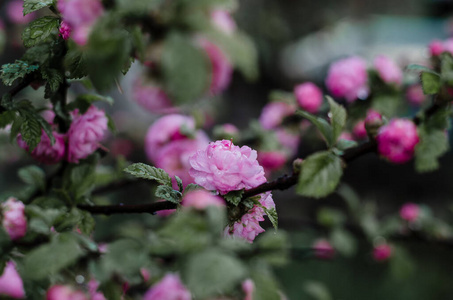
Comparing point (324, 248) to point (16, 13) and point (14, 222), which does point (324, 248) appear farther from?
point (16, 13)

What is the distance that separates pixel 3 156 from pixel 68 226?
3.89 feet

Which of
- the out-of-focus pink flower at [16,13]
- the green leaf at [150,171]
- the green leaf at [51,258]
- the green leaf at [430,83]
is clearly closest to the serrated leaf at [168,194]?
the green leaf at [150,171]

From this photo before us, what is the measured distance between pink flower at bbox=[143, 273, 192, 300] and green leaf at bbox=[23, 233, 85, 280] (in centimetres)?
23

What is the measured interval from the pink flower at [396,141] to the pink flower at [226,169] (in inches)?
9.0

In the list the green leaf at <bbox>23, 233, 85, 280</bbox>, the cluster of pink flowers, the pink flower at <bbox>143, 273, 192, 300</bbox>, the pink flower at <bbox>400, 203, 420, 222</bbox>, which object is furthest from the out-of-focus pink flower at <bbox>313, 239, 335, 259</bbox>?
the cluster of pink flowers

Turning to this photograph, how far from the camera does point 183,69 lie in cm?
37

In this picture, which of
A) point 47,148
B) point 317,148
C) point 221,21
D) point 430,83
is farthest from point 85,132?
point 317,148

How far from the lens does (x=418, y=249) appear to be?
2.73 m

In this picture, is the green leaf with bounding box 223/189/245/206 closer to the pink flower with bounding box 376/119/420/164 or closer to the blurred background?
the pink flower with bounding box 376/119/420/164

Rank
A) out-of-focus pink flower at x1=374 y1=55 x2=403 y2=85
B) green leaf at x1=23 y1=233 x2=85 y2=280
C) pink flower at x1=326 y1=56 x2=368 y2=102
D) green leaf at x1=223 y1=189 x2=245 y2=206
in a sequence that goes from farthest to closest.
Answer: pink flower at x1=326 y1=56 x2=368 y2=102 < out-of-focus pink flower at x1=374 y1=55 x2=403 y2=85 < green leaf at x1=223 y1=189 x2=245 y2=206 < green leaf at x1=23 y1=233 x2=85 y2=280

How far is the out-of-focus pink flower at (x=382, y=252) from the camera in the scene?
144 centimetres

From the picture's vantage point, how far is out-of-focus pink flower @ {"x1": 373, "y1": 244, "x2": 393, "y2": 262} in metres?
1.44

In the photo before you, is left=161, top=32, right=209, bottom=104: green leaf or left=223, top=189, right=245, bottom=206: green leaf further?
left=223, top=189, right=245, bottom=206: green leaf

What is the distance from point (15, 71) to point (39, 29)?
82mm
